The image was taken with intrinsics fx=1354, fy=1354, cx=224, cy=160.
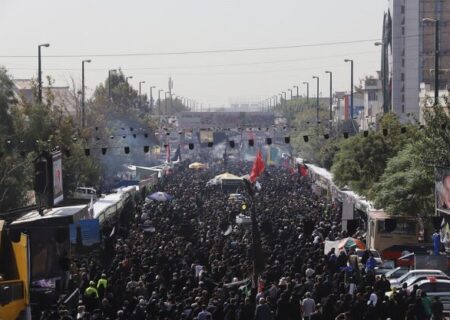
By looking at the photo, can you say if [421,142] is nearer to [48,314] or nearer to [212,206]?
[212,206]

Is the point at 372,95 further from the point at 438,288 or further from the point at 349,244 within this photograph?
the point at 438,288

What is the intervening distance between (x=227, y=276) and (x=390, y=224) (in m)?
12.6

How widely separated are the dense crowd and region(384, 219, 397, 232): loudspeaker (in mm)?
2147

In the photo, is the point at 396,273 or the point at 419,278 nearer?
the point at 419,278

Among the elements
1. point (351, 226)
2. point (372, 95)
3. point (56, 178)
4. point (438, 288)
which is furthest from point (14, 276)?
point (372, 95)

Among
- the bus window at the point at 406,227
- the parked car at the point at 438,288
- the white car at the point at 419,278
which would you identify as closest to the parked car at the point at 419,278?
the white car at the point at 419,278

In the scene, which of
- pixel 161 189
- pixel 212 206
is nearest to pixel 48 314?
pixel 212 206

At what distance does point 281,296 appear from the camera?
25469 millimetres

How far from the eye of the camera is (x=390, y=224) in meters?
42.2

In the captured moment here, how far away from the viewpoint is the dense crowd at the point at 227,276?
961 inches

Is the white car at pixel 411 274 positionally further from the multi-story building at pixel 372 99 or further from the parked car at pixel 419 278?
the multi-story building at pixel 372 99

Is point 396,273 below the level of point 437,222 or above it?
below

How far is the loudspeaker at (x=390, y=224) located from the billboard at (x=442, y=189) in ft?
7.53

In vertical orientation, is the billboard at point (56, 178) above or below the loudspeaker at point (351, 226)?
above
